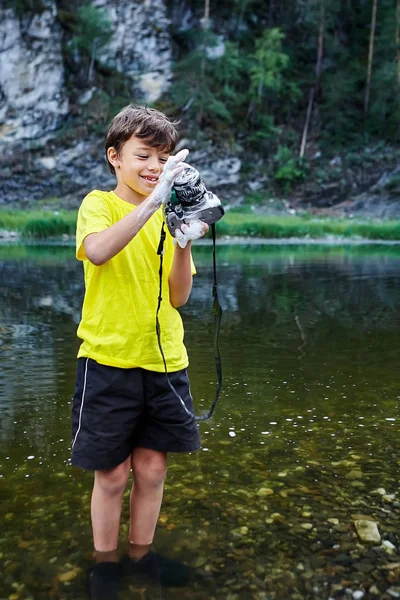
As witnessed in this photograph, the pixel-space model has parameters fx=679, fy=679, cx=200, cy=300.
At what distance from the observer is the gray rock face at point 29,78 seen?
124ft

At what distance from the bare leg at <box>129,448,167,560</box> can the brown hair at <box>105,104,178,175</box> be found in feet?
4.20

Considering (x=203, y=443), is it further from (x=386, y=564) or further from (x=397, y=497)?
(x=386, y=564)

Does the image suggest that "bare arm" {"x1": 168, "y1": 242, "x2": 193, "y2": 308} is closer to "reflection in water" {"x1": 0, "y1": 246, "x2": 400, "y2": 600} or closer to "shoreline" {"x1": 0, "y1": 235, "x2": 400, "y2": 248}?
"reflection in water" {"x1": 0, "y1": 246, "x2": 400, "y2": 600}

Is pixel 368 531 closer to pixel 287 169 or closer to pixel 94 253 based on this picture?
pixel 94 253

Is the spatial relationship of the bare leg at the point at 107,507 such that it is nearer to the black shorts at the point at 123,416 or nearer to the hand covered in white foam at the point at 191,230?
the black shorts at the point at 123,416

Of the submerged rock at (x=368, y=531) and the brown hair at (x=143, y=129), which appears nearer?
the brown hair at (x=143, y=129)

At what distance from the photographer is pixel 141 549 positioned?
9.81 feet

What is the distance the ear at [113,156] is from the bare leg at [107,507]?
1.26 m

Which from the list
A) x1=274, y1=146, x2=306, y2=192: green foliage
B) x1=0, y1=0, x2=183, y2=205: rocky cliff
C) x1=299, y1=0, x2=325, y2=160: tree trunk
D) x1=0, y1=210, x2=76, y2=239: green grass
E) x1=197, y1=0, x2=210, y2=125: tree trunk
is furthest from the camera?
x1=299, y1=0, x2=325, y2=160: tree trunk

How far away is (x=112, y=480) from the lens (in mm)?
2775

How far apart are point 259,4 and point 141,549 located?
51385 millimetres

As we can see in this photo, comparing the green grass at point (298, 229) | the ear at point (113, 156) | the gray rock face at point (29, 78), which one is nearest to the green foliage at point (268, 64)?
the gray rock face at point (29, 78)

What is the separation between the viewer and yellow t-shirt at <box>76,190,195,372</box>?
273cm

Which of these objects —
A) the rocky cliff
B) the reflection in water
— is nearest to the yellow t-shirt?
the reflection in water
